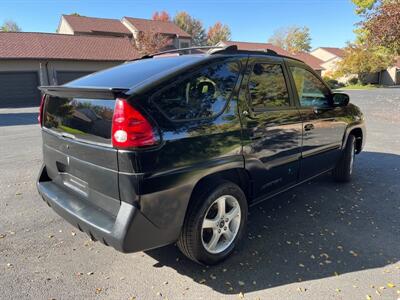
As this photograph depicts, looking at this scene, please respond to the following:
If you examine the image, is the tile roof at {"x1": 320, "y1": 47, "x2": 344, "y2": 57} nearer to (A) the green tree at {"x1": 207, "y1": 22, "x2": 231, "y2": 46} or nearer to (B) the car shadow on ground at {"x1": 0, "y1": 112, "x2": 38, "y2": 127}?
(A) the green tree at {"x1": 207, "y1": 22, "x2": 231, "y2": 46}

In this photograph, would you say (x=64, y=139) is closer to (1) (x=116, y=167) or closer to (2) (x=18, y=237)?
(1) (x=116, y=167)

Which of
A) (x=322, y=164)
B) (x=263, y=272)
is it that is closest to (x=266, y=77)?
(x=322, y=164)

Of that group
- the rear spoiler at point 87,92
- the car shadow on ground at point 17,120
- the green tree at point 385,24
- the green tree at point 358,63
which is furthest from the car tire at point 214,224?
the green tree at point 358,63

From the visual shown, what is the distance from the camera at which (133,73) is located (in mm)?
3115

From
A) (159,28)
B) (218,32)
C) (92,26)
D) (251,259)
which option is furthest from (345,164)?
(218,32)

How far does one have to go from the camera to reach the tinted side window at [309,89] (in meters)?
4.07

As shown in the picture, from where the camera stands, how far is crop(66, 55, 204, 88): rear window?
9.33 ft

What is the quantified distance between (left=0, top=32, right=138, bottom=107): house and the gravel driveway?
22201 millimetres

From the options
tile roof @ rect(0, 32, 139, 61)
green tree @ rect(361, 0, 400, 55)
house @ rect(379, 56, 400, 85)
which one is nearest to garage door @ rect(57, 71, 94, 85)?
tile roof @ rect(0, 32, 139, 61)

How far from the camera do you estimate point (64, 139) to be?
298 cm

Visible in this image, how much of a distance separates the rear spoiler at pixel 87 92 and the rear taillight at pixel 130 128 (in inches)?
3.1

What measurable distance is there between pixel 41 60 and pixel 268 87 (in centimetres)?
Result: 2519

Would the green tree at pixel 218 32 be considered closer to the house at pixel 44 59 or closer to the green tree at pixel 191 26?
the green tree at pixel 191 26

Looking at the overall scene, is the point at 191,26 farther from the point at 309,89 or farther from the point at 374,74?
the point at 309,89
